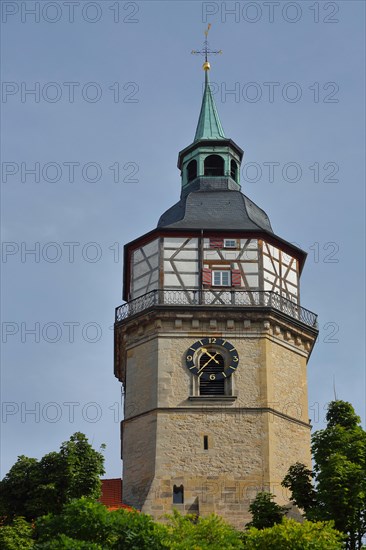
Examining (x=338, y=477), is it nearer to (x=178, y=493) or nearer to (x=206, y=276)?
(x=178, y=493)

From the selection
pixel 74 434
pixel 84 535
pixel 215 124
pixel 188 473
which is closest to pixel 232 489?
pixel 188 473

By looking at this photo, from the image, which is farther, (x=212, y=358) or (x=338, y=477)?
(x=212, y=358)

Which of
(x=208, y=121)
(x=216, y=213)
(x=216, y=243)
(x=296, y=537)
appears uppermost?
(x=208, y=121)

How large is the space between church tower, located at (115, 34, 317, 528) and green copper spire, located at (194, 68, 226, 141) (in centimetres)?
373

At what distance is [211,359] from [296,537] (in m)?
9.73

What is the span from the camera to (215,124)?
177 ft

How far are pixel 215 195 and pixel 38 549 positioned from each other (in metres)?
17.2

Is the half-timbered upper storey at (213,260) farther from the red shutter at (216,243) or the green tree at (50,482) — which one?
the green tree at (50,482)

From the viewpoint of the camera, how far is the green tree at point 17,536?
124 feet

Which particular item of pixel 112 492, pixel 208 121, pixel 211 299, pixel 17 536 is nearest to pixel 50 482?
pixel 17 536

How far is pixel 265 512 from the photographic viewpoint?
40.8m

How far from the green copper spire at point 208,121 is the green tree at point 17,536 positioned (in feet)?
59.4

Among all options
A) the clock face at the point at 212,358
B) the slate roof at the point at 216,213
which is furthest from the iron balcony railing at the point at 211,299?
the slate roof at the point at 216,213

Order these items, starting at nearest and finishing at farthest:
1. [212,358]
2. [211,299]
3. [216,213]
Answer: [212,358] → [211,299] → [216,213]
